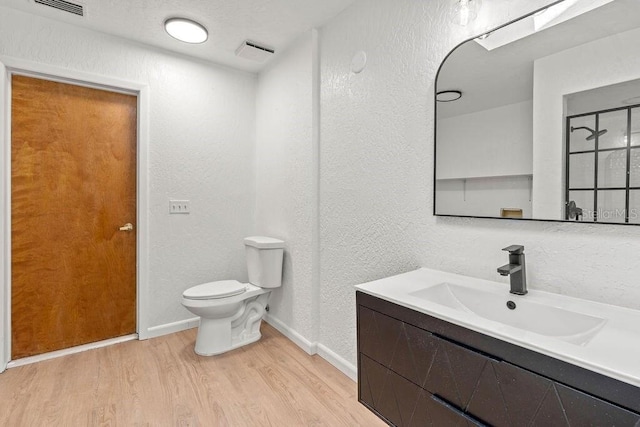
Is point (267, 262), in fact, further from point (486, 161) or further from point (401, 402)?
A: point (486, 161)

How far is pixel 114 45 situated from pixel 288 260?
7.07 feet

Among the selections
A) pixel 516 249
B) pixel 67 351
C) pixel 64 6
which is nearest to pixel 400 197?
pixel 516 249

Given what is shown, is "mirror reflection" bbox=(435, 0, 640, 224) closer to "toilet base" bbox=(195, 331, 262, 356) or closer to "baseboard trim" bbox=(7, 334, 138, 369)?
"toilet base" bbox=(195, 331, 262, 356)

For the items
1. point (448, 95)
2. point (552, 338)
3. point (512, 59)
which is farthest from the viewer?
point (448, 95)

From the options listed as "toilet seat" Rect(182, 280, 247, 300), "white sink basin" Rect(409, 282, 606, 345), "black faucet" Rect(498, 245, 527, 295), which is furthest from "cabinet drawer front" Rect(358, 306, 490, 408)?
"toilet seat" Rect(182, 280, 247, 300)

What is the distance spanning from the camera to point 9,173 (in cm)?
208

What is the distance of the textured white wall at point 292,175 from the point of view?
91.1 inches

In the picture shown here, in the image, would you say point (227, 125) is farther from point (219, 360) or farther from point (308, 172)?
point (219, 360)

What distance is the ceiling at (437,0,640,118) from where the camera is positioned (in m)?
1.03

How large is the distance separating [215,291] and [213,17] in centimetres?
193

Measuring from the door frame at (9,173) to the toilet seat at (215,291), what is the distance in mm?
542

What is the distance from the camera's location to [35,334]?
2207mm

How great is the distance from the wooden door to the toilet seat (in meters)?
0.66

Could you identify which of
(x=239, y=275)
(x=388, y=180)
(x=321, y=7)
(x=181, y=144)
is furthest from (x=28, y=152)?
(x=388, y=180)
